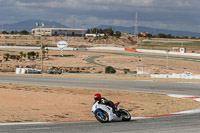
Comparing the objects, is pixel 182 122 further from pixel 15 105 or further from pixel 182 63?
pixel 182 63

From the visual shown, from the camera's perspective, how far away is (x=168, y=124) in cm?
1656

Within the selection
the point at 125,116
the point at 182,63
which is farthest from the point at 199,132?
the point at 182,63

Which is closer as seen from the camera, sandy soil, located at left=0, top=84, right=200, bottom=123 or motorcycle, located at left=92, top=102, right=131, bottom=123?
motorcycle, located at left=92, top=102, right=131, bottom=123

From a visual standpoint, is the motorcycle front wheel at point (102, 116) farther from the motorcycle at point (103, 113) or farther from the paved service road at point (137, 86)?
the paved service road at point (137, 86)

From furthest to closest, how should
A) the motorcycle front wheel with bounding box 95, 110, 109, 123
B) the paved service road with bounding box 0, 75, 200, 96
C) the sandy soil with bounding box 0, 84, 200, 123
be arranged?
the paved service road with bounding box 0, 75, 200, 96 < the sandy soil with bounding box 0, 84, 200, 123 < the motorcycle front wheel with bounding box 95, 110, 109, 123

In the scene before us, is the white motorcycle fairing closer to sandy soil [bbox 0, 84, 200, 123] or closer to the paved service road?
sandy soil [bbox 0, 84, 200, 123]

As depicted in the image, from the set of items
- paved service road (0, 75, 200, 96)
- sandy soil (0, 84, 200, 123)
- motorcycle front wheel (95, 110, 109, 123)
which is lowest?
paved service road (0, 75, 200, 96)

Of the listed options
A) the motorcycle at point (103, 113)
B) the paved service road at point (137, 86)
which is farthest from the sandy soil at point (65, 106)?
the paved service road at point (137, 86)

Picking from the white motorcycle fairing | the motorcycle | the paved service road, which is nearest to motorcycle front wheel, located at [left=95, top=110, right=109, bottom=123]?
the motorcycle

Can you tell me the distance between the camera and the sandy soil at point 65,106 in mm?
20125

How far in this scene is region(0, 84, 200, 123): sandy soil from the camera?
20.1 meters

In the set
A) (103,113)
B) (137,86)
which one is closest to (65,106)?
(103,113)

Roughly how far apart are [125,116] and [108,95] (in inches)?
579

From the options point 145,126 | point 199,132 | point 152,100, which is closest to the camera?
point 199,132
